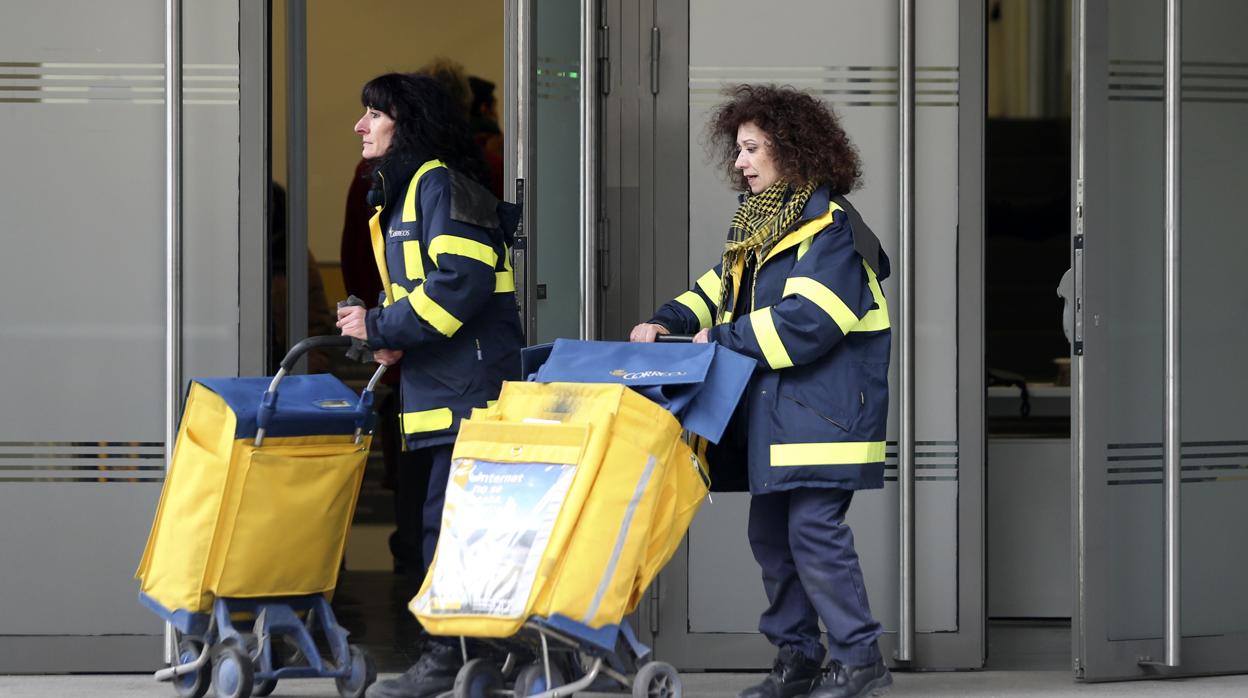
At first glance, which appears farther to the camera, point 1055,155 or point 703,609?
point 1055,155

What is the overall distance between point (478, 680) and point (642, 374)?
84 cm

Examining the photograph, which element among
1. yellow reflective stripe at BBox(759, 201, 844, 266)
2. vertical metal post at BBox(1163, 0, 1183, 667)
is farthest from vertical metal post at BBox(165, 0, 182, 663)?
vertical metal post at BBox(1163, 0, 1183, 667)

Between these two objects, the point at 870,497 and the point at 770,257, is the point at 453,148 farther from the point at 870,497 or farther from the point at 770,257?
the point at 870,497

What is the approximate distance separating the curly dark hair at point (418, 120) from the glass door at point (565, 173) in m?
0.40

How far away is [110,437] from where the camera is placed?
519 centimetres

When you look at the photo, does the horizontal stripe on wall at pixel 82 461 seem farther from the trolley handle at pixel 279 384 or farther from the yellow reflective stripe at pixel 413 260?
the yellow reflective stripe at pixel 413 260

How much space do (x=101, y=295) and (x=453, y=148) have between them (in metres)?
1.29

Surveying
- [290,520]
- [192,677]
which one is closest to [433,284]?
[290,520]

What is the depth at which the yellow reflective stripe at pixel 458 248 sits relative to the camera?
4477 mm

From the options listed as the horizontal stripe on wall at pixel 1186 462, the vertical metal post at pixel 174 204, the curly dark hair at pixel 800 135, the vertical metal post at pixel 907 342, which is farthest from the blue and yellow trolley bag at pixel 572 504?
the horizontal stripe on wall at pixel 1186 462

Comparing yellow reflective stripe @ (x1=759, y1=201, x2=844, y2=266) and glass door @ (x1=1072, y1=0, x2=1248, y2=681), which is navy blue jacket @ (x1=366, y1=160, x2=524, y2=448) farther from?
glass door @ (x1=1072, y1=0, x2=1248, y2=681)

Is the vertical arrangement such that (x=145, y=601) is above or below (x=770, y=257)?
below

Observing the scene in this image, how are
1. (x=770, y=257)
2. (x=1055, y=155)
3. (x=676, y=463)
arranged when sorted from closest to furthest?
(x=676, y=463) < (x=770, y=257) < (x=1055, y=155)

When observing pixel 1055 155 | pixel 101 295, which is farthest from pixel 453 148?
pixel 1055 155
